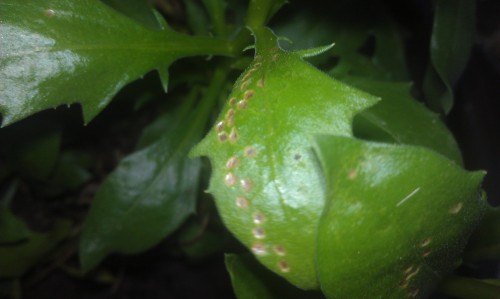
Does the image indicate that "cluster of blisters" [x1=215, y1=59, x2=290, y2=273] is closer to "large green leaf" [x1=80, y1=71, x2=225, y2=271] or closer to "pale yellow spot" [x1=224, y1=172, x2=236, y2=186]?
"pale yellow spot" [x1=224, y1=172, x2=236, y2=186]

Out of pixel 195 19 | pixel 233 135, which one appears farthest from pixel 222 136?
pixel 195 19

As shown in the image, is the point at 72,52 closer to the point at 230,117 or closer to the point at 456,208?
the point at 230,117

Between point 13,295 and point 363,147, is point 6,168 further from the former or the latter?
point 363,147

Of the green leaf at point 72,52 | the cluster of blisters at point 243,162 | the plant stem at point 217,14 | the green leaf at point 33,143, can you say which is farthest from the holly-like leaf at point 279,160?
the green leaf at point 33,143

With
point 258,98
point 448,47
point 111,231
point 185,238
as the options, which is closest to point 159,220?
point 111,231

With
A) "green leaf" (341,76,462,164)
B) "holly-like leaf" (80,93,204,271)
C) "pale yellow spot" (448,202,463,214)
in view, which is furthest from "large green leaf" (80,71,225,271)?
"pale yellow spot" (448,202,463,214)
